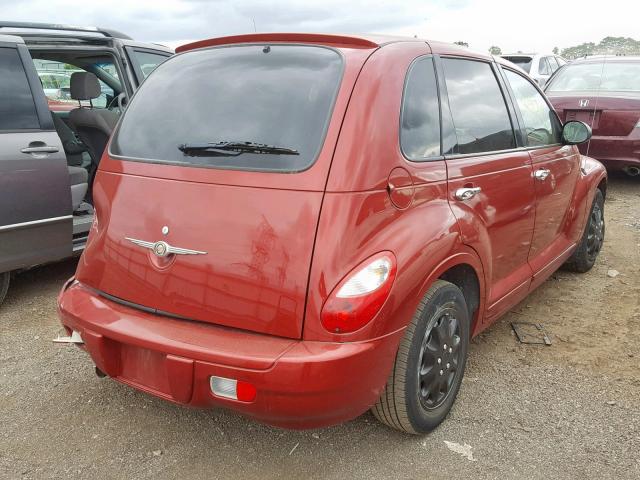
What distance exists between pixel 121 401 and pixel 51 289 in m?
1.92

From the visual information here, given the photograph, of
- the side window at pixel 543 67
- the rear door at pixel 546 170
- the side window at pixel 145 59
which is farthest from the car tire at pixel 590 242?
the side window at pixel 543 67

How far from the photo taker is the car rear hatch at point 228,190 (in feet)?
7.18

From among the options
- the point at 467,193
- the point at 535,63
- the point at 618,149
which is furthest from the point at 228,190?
the point at 535,63

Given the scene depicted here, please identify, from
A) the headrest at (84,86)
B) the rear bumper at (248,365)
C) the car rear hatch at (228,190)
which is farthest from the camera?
the headrest at (84,86)

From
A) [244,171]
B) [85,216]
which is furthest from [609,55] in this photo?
[244,171]

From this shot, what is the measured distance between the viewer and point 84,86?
506 cm

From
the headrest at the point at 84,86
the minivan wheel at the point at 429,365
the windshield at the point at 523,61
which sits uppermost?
the headrest at the point at 84,86

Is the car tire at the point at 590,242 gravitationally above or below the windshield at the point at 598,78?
below

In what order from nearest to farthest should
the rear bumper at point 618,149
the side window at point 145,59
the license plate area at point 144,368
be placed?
the license plate area at point 144,368
the side window at point 145,59
the rear bumper at point 618,149

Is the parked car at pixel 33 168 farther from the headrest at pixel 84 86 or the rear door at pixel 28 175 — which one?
the headrest at pixel 84 86

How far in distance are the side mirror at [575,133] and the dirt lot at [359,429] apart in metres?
1.23

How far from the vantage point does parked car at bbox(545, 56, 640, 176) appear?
23.4ft

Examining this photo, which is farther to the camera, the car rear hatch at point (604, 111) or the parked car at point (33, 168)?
the car rear hatch at point (604, 111)

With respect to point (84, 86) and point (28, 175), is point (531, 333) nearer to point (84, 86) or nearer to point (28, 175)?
point (28, 175)
